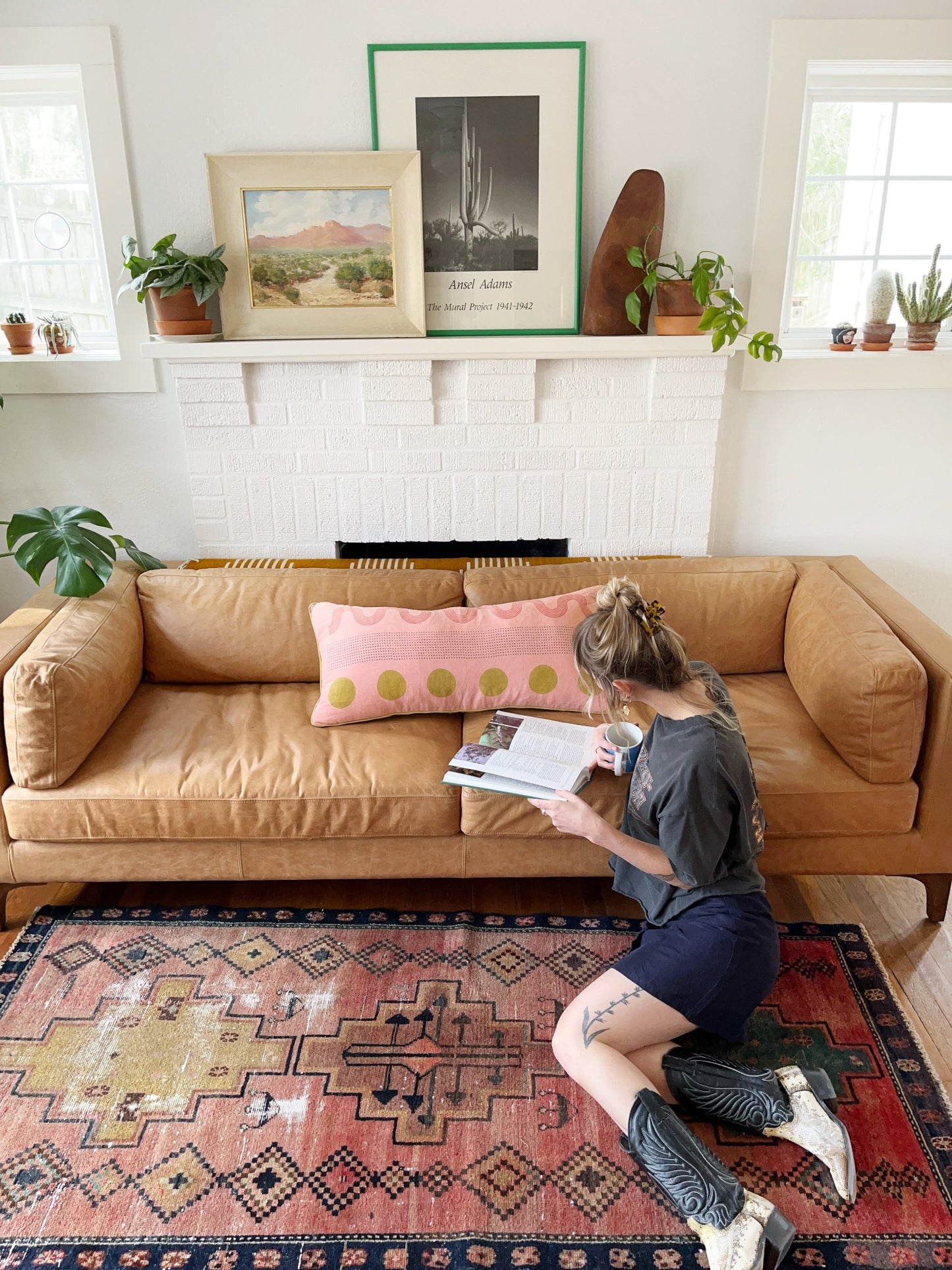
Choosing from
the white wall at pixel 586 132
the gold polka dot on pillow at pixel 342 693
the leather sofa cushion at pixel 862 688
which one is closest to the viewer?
the leather sofa cushion at pixel 862 688

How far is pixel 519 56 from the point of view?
9.27ft

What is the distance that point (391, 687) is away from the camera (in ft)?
8.57

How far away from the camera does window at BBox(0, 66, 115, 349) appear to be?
304cm

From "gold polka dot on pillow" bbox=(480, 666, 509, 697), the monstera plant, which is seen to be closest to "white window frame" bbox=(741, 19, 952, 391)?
"gold polka dot on pillow" bbox=(480, 666, 509, 697)

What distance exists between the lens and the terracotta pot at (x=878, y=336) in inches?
122

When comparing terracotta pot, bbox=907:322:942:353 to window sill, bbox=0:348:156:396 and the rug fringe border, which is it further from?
window sill, bbox=0:348:156:396

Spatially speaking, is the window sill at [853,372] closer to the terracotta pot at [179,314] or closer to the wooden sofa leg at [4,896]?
the terracotta pot at [179,314]

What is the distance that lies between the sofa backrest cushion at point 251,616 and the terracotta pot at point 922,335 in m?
1.65

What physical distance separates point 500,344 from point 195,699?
1.39 m

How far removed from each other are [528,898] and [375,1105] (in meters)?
0.76

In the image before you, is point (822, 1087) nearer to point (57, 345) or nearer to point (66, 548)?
point (66, 548)

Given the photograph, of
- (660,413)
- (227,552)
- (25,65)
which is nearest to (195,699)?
(227,552)

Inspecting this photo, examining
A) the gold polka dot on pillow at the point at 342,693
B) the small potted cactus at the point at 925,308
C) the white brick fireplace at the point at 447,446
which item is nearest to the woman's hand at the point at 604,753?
the gold polka dot on pillow at the point at 342,693

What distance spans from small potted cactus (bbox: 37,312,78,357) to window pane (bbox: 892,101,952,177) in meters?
2.70
